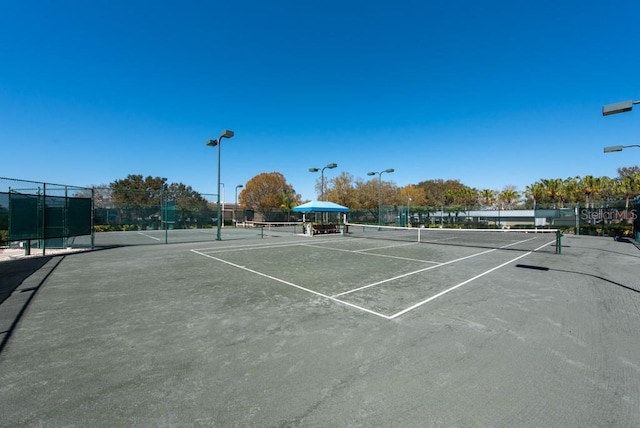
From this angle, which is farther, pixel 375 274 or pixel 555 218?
pixel 555 218

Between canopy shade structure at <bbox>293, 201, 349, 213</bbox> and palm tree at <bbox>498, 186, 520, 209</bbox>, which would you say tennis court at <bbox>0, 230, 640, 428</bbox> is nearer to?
canopy shade structure at <bbox>293, 201, 349, 213</bbox>

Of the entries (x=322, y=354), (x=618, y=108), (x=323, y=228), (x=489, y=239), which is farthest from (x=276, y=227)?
(x=322, y=354)

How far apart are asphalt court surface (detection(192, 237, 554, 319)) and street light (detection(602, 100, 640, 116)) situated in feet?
17.5

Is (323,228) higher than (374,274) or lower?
higher

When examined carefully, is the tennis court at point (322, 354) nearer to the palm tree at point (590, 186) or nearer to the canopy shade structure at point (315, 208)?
the canopy shade structure at point (315, 208)

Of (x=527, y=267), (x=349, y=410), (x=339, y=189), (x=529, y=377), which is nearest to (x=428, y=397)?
(x=349, y=410)

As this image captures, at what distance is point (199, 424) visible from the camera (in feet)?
7.94

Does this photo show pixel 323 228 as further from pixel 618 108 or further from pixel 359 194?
pixel 359 194

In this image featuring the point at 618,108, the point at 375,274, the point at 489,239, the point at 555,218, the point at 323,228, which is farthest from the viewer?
the point at 555,218

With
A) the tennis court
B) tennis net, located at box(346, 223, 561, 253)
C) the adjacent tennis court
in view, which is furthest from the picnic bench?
the tennis court

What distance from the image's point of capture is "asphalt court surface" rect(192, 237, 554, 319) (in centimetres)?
611

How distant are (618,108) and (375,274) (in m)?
7.86

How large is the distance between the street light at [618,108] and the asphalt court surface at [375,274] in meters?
5.34

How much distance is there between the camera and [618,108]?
7531 millimetres
